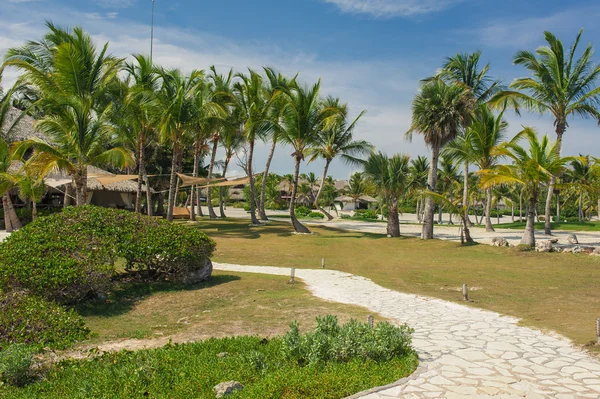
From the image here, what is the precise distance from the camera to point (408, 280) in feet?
42.0

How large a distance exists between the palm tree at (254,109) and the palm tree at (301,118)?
0.91 meters

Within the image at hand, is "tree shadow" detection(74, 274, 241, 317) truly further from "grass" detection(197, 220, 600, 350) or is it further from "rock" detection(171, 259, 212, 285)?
Result: "grass" detection(197, 220, 600, 350)

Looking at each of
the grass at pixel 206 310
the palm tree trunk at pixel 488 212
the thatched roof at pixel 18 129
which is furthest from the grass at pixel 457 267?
the thatched roof at pixel 18 129

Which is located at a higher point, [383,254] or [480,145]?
[480,145]

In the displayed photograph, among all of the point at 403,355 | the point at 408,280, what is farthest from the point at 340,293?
the point at 403,355

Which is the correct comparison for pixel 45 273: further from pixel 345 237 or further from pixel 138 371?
pixel 345 237

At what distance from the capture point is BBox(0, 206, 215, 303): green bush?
8477 mm

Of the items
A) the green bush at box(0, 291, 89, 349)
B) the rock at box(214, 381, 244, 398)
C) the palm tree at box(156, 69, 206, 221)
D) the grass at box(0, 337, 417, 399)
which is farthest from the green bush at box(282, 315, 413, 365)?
the palm tree at box(156, 69, 206, 221)

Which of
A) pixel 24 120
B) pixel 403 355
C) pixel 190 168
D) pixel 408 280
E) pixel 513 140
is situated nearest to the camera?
pixel 403 355

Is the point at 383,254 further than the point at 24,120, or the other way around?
the point at 24,120

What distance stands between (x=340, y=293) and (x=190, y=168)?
31.1 meters

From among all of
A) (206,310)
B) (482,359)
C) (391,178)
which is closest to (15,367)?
(206,310)

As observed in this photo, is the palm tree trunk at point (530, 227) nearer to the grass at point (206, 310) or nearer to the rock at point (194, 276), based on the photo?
the grass at point (206, 310)

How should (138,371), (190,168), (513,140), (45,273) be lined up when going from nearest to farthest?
(138,371) < (45,273) < (513,140) < (190,168)
